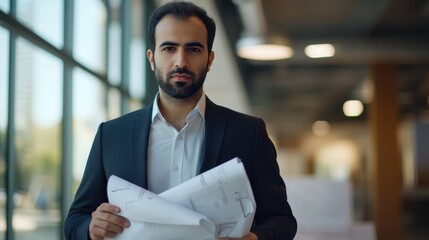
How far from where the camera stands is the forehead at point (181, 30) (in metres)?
1.51

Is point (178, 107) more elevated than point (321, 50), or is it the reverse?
point (321, 50)

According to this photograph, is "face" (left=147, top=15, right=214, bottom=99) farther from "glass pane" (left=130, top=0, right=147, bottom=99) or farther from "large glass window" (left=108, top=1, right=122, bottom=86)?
"glass pane" (left=130, top=0, right=147, bottom=99)

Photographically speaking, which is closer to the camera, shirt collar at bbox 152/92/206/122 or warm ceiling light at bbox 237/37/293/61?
shirt collar at bbox 152/92/206/122

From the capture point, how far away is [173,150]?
1544mm

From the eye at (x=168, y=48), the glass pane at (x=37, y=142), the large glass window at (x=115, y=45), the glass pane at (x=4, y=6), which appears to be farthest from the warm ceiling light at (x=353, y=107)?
the eye at (x=168, y=48)

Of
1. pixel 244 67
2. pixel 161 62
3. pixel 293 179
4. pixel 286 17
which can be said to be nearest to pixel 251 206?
pixel 161 62

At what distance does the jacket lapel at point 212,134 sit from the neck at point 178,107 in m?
0.04

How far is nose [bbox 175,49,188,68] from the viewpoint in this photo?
149cm

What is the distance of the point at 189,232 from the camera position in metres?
1.39

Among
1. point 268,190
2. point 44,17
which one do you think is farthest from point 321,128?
point 268,190

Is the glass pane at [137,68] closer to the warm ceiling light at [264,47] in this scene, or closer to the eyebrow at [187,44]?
the warm ceiling light at [264,47]

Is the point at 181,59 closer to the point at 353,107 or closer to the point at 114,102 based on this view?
the point at 114,102

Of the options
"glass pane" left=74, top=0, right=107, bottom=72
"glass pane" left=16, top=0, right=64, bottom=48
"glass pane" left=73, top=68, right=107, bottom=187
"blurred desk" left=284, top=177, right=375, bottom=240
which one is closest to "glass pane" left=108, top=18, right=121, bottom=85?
"glass pane" left=74, top=0, right=107, bottom=72

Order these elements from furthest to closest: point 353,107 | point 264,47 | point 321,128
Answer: point 321,128, point 353,107, point 264,47
